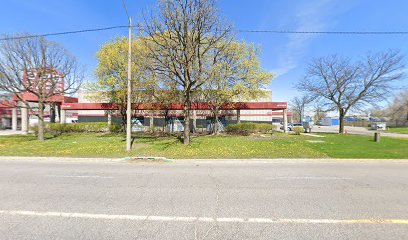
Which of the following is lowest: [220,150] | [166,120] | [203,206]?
[220,150]

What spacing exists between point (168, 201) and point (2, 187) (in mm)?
4931

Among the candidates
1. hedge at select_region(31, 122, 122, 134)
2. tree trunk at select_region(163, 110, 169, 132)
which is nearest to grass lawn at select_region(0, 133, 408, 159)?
hedge at select_region(31, 122, 122, 134)

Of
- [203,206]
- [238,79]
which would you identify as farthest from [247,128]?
[203,206]

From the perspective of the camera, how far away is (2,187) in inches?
218

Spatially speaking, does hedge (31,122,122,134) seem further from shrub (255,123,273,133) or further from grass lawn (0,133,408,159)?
shrub (255,123,273,133)

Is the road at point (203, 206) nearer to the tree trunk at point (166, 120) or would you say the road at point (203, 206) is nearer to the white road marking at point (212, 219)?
the white road marking at point (212, 219)

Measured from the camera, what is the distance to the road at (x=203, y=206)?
127 inches

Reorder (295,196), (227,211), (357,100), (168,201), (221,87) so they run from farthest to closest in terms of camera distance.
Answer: (357,100) → (221,87) → (295,196) → (168,201) → (227,211)

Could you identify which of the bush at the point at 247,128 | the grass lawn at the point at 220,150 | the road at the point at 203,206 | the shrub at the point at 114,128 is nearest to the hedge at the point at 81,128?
the shrub at the point at 114,128

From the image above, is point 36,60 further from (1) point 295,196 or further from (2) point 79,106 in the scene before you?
(1) point 295,196

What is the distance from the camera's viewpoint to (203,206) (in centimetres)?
423

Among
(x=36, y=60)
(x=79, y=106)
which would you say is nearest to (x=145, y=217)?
(x=36, y=60)

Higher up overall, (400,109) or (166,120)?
(400,109)

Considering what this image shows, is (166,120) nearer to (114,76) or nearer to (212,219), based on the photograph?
(114,76)
